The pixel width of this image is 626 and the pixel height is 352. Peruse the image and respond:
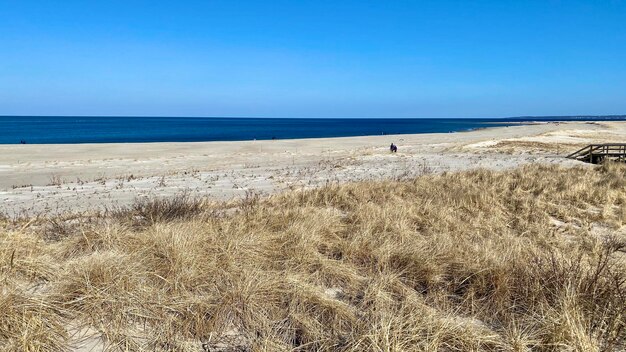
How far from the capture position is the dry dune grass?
301cm

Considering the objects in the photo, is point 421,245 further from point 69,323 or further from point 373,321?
point 69,323

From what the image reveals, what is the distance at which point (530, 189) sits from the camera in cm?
1069

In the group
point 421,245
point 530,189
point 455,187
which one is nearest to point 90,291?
point 421,245

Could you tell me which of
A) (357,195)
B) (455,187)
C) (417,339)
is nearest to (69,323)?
(417,339)

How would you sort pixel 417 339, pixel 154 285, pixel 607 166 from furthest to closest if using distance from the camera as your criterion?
1. pixel 607 166
2. pixel 154 285
3. pixel 417 339

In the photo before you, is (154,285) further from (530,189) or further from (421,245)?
(530,189)

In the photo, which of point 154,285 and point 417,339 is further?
point 154,285

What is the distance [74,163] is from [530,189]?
2502 centimetres

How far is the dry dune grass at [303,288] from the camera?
301cm

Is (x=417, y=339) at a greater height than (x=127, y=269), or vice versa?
(x=127, y=269)

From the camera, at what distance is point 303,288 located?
381cm

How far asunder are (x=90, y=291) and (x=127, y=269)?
0.49m

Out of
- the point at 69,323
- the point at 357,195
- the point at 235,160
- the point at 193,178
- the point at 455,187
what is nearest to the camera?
the point at 69,323

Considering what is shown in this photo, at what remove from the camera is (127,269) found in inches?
157
